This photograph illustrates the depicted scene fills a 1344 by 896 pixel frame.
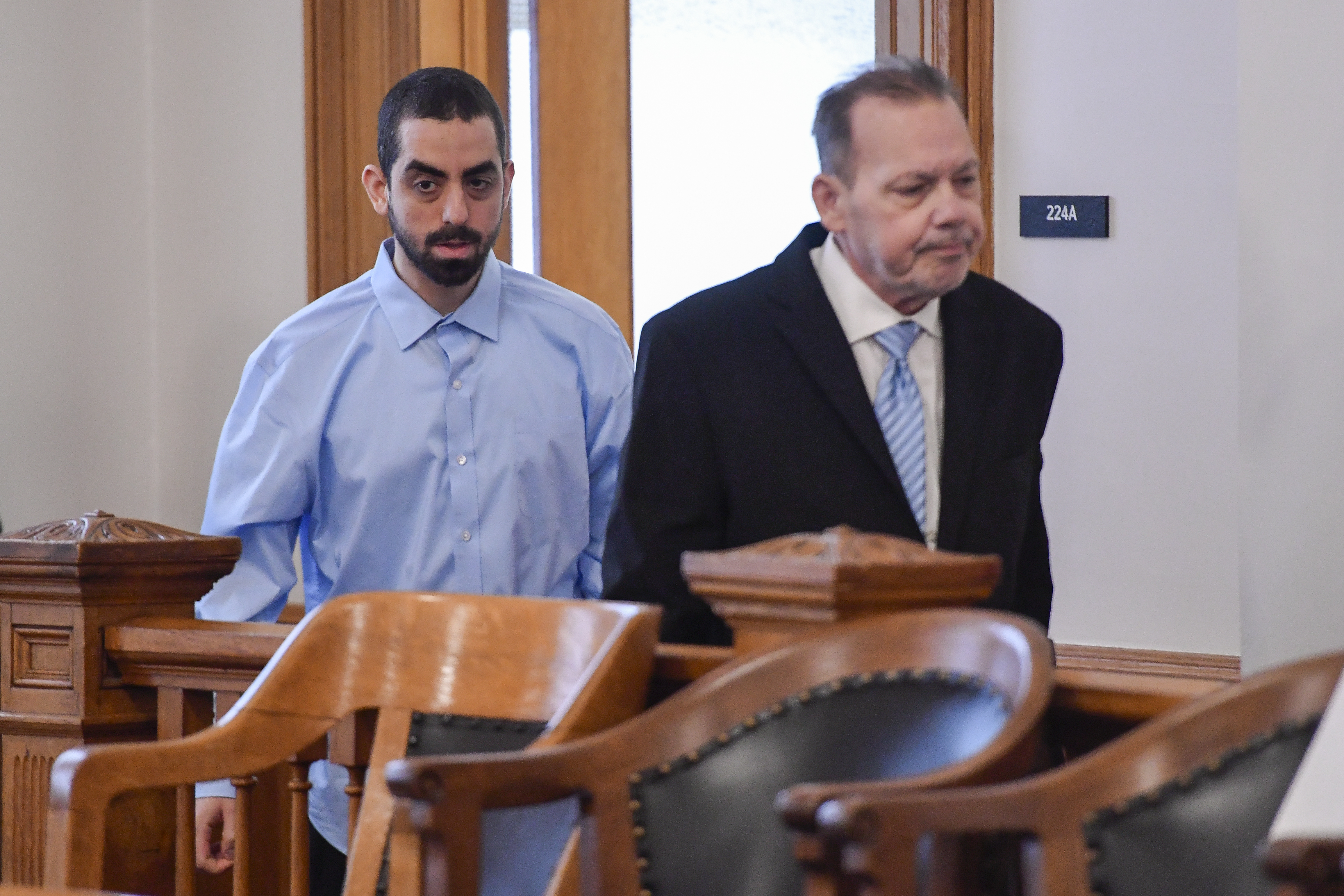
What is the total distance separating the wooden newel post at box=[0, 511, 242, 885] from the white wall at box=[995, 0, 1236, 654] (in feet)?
5.85

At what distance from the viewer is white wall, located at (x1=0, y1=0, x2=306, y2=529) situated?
3.57 meters

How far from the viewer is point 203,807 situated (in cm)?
209

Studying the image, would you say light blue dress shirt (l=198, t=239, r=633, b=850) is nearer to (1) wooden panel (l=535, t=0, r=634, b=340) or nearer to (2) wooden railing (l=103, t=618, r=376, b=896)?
(2) wooden railing (l=103, t=618, r=376, b=896)

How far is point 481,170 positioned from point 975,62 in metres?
1.21

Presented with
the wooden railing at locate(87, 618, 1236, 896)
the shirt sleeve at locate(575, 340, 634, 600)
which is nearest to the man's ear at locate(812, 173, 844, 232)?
the wooden railing at locate(87, 618, 1236, 896)

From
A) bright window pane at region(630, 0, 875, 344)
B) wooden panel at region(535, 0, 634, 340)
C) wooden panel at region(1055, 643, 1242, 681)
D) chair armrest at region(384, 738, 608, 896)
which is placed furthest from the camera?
wooden panel at region(535, 0, 634, 340)

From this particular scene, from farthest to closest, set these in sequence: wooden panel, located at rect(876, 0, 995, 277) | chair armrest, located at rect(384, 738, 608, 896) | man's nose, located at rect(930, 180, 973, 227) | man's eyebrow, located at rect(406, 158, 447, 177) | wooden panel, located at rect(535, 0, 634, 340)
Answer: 1. wooden panel, located at rect(535, 0, 634, 340)
2. wooden panel, located at rect(876, 0, 995, 277)
3. man's eyebrow, located at rect(406, 158, 447, 177)
4. man's nose, located at rect(930, 180, 973, 227)
5. chair armrest, located at rect(384, 738, 608, 896)

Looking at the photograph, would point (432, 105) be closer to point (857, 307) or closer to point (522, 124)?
point (857, 307)

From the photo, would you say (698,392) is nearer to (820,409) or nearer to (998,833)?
(820,409)

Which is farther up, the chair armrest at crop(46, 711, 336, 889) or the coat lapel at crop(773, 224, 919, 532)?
the coat lapel at crop(773, 224, 919, 532)

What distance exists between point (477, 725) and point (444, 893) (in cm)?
39

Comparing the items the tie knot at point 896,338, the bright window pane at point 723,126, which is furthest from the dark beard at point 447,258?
the bright window pane at point 723,126

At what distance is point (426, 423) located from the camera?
2492 mm

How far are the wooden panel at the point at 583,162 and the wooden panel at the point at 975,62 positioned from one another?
705 millimetres
